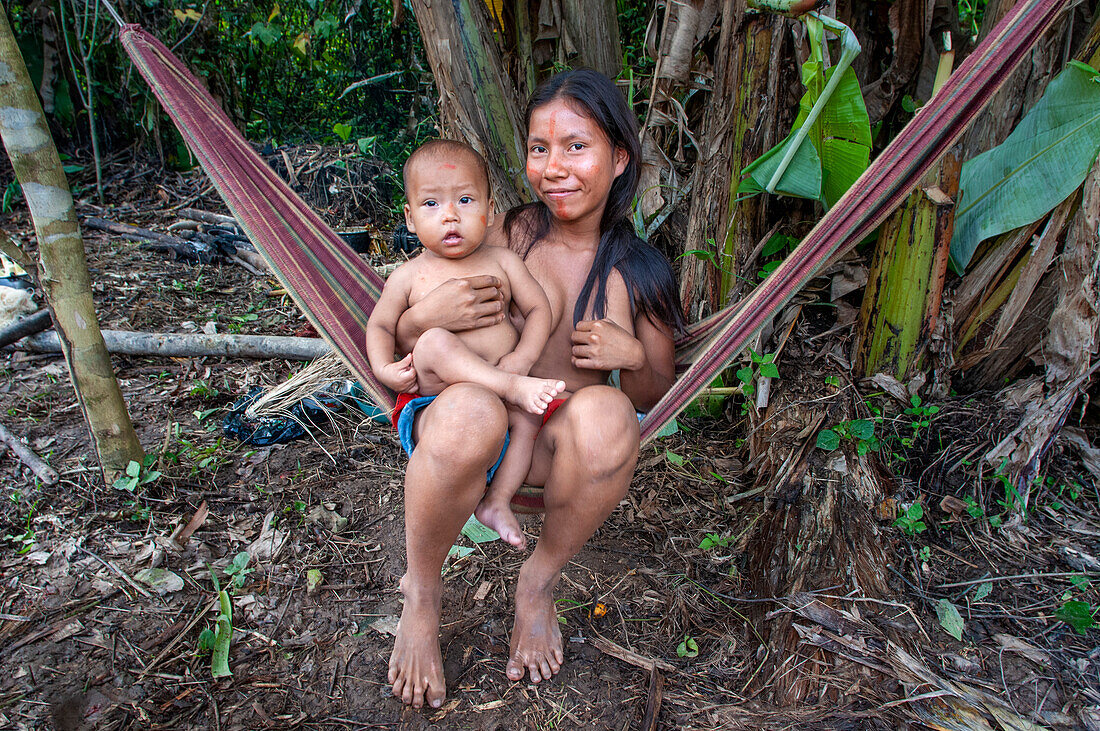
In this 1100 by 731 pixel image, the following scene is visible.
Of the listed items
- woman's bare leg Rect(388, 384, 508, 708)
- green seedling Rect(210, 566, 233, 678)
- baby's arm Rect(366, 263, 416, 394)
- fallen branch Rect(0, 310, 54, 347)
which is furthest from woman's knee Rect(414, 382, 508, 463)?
fallen branch Rect(0, 310, 54, 347)

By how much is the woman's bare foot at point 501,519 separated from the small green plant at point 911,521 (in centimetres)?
103

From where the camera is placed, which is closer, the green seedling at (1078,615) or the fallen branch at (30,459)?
the green seedling at (1078,615)

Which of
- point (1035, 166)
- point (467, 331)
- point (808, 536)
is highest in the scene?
point (1035, 166)

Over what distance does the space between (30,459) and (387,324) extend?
123 centimetres

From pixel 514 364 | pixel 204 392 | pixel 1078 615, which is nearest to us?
pixel 514 364

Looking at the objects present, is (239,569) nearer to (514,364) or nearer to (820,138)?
(514,364)

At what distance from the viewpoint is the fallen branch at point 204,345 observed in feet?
8.68

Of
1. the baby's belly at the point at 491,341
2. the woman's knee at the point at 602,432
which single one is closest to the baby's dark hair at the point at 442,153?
the baby's belly at the point at 491,341

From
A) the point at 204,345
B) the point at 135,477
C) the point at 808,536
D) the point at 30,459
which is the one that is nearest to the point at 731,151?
the point at 808,536

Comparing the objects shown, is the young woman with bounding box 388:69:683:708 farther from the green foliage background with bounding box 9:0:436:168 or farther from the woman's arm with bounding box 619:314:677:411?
the green foliage background with bounding box 9:0:436:168

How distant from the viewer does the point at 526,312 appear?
1488 millimetres

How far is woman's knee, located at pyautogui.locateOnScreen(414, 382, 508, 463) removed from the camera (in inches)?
46.4

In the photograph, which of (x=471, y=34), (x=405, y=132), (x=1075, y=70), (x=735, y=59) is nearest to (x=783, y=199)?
(x=735, y=59)

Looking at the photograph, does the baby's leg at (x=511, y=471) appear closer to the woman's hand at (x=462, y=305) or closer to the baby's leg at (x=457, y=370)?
the baby's leg at (x=457, y=370)
